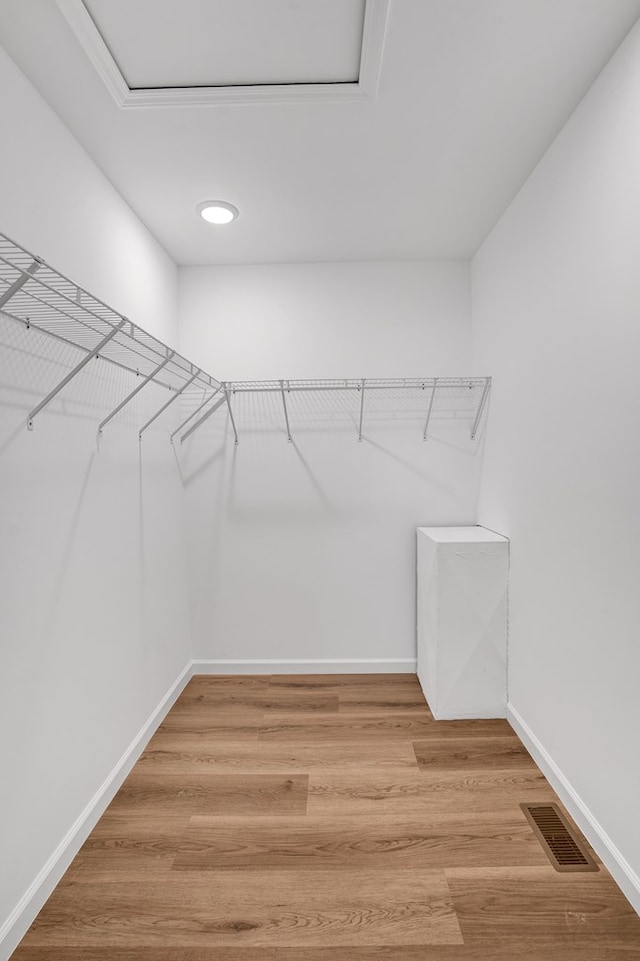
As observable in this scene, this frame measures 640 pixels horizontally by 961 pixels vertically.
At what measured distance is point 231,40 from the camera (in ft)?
4.67

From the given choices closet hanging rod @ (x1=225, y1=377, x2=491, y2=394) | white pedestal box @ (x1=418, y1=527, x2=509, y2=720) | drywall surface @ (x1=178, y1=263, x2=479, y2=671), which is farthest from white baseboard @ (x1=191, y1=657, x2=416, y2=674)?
closet hanging rod @ (x1=225, y1=377, x2=491, y2=394)

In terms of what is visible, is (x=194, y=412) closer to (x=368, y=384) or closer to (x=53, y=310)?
(x=368, y=384)

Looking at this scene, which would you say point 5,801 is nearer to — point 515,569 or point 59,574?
point 59,574

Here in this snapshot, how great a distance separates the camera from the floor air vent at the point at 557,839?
1.57 metres

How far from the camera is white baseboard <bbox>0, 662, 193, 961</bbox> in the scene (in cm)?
133

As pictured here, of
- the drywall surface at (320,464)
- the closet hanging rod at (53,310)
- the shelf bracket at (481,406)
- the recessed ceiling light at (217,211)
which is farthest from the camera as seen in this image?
the drywall surface at (320,464)

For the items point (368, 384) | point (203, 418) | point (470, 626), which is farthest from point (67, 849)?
point (368, 384)

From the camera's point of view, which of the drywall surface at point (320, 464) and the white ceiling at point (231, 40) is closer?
the white ceiling at point (231, 40)

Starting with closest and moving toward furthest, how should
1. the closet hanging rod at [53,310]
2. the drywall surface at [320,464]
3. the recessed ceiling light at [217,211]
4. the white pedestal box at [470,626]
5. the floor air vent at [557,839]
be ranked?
the closet hanging rod at [53,310]
the floor air vent at [557,839]
the recessed ceiling light at [217,211]
the white pedestal box at [470,626]
the drywall surface at [320,464]

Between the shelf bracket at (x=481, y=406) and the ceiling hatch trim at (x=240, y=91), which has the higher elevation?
the ceiling hatch trim at (x=240, y=91)

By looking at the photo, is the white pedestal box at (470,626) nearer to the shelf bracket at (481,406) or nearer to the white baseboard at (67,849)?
the shelf bracket at (481,406)

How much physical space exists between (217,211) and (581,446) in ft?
5.95

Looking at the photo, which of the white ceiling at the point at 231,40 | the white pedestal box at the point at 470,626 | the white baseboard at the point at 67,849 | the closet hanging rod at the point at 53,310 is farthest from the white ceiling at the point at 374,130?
the white baseboard at the point at 67,849

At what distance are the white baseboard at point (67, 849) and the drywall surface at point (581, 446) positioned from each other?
5.44 ft
